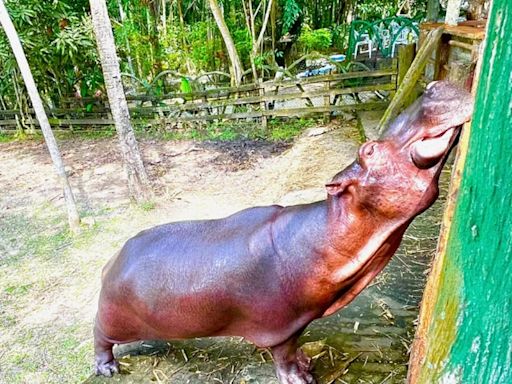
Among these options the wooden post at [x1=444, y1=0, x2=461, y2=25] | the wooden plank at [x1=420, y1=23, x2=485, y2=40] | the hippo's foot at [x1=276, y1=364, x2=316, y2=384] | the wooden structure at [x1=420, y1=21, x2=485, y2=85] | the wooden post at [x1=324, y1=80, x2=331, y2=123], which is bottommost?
the wooden post at [x1=324, y1=80, x2=331, y2=123]

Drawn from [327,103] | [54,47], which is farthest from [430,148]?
[54,47]

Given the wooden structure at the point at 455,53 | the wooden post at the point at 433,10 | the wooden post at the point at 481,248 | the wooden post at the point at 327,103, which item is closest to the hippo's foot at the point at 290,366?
the wooden post at the point at 481,248

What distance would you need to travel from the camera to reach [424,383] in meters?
0.94

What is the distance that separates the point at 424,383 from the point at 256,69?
28.7ft

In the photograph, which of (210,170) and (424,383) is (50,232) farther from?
(424,383)

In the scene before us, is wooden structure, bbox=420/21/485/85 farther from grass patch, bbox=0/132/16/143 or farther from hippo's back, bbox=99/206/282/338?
grass patch, bbox=0/132/16/143

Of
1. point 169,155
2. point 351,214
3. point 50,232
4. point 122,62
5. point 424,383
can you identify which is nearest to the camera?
point 424,383

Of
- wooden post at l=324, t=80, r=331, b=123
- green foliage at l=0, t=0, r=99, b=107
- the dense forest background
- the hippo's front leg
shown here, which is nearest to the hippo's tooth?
the hippo's front leg

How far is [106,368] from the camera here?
1.92 m

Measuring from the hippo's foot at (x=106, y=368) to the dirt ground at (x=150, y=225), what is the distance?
3cm

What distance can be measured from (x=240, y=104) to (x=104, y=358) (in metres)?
6.73

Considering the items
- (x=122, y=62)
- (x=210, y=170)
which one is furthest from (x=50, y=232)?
(x=122, y=62)

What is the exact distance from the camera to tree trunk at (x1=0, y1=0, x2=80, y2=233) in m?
4.58

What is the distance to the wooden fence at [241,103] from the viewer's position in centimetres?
746
